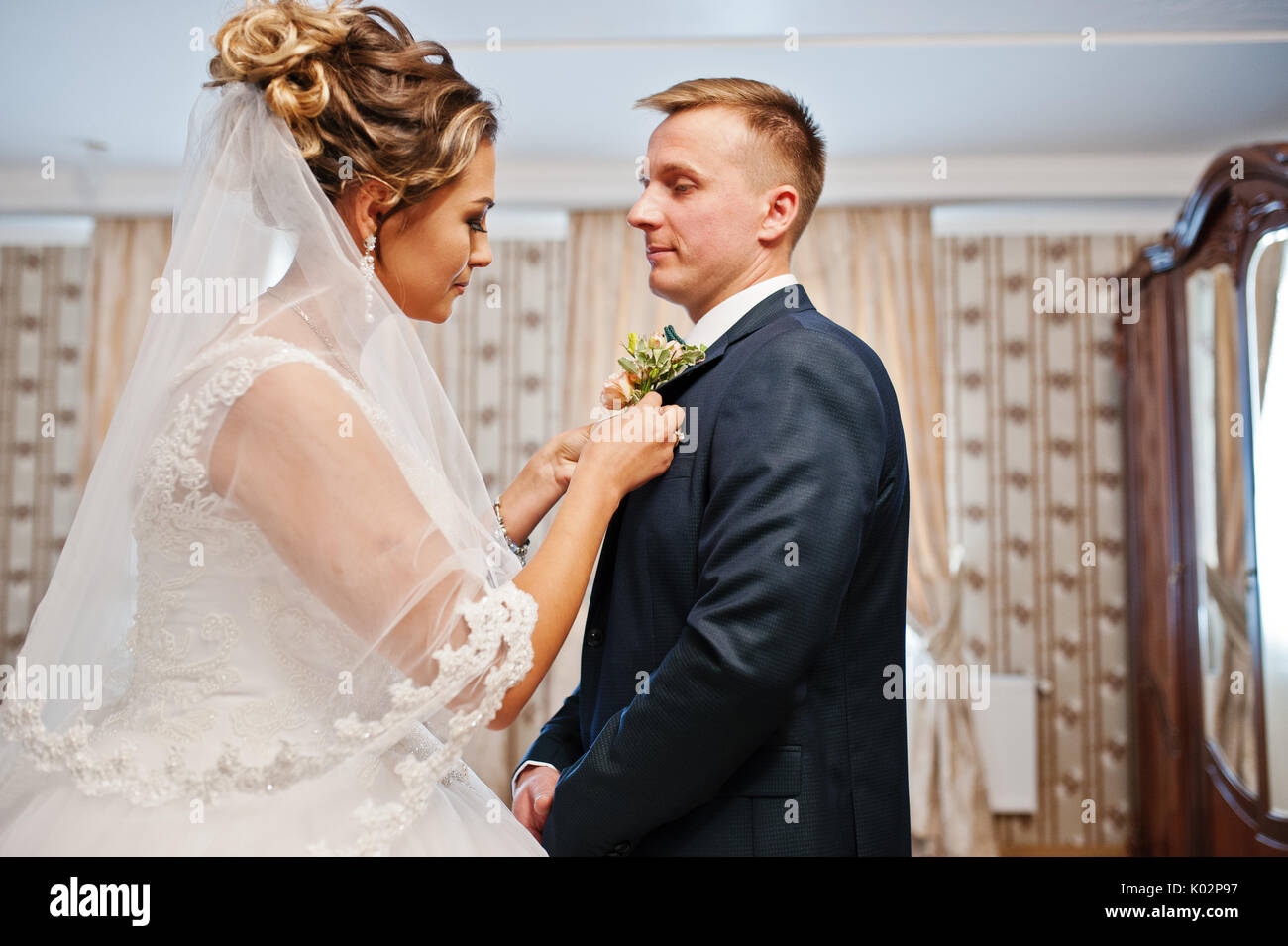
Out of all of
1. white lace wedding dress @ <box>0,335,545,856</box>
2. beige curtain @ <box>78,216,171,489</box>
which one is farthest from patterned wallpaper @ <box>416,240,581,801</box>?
white lace wedding dress @ <box>0,335,545,856</box>

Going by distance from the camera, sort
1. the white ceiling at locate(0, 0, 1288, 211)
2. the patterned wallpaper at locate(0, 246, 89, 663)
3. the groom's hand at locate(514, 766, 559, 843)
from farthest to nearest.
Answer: the patterned wallpaper at locate(0, 246, 89, 663) → the white ceiling at locate(0, 0, 1288, 211) → the groom's hand at locate(514, 766, 559, 843)

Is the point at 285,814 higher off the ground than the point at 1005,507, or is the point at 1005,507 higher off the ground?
the point at 1005,507

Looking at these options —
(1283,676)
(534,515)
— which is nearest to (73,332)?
(534,515)

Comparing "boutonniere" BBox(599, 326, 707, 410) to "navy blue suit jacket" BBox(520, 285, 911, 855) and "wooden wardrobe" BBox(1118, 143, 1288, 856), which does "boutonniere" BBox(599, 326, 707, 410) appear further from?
"wooden wardrobe" BBox(1118, 143, 1288, 856)

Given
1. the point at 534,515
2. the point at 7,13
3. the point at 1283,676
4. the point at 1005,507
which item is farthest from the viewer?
the point at 1005,507

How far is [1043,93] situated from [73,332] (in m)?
5.41

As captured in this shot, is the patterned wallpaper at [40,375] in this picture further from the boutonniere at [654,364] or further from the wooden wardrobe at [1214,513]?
the wooden wardrobe at [1214,513]

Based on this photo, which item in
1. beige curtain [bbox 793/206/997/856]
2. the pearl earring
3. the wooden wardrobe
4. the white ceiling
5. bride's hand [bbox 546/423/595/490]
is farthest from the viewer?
beige curtain [bbox 793/206/997/856]

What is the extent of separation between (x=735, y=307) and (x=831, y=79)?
2.96m
